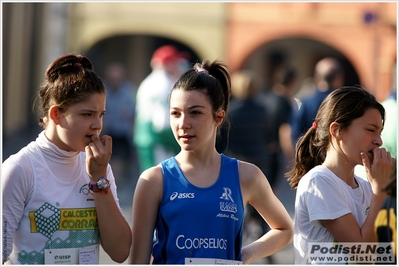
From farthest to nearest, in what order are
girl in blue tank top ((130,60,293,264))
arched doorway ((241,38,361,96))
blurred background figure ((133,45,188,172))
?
arched doorway ((241,38,361,96))
blurred background figure ((133,45,188,172))
girl in blue tank top ((130,60,293,264))

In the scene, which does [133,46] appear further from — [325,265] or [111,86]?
[325,265]

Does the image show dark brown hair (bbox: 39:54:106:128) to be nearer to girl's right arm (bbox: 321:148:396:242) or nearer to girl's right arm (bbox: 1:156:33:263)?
girl's right arm (bbox: 1:156:33:263)

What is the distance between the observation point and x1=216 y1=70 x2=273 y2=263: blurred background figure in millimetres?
8266

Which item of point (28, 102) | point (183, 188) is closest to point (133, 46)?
point (28, 102)

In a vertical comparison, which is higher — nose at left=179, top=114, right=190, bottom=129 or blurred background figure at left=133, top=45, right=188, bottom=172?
blurred background figure at left=133, top=45, right=188, bottom=172

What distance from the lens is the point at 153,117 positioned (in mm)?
8742

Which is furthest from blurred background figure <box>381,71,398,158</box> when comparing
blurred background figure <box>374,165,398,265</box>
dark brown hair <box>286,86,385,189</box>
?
blurred background figure <box>374,165,398,265</box>

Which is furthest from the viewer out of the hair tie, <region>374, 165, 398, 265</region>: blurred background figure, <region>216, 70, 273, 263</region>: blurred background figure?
<region>216, 70, 273, 263</region>: blurred background figure

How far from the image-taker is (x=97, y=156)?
343 cm

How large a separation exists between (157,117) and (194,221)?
5.19 meters

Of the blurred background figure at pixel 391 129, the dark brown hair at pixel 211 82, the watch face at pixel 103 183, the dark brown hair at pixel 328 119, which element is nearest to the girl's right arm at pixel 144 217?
the watch face at pixel 103 183

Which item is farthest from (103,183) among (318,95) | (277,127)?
(277,127)

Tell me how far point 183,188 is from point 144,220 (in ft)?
0.77

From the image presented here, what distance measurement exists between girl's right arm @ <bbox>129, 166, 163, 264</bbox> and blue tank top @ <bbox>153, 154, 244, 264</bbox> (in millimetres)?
38
